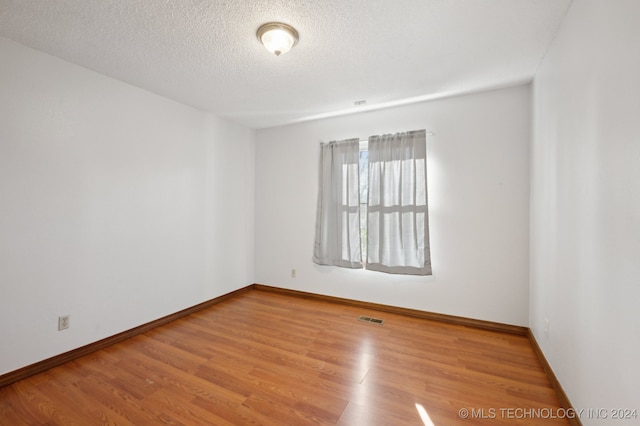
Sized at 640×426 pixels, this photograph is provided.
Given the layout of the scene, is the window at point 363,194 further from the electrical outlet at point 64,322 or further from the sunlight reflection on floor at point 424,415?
the electrical outlet at point 64,322

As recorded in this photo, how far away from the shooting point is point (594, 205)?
1370 mm

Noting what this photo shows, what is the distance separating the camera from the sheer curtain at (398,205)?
3.14 meters

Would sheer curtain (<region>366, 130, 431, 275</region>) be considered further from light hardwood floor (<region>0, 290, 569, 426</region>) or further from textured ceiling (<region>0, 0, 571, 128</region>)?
light hardwood floor (<region>0, 290, 569, 426</region>)

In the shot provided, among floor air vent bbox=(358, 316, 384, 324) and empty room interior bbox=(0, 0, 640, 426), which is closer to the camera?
empty room interior bbox=(0, 0, 640, 426)

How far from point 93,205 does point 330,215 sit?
8.45ft

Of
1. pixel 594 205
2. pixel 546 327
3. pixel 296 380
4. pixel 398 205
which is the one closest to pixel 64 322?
pixel 296 380

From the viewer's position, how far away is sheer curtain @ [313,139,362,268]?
11.8 feet

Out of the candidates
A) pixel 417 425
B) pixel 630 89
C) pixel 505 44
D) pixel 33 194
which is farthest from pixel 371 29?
pixel 33 194

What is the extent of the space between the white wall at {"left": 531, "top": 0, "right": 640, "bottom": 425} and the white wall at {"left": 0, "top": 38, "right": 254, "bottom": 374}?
3606 mm

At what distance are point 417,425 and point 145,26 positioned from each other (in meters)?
3.12

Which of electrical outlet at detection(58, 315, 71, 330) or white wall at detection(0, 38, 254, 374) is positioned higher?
white wall at detection(0, 38, 254, 374)

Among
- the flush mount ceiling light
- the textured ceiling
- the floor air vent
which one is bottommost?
the floor air vent

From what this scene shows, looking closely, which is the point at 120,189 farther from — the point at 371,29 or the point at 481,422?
the point at 481,422

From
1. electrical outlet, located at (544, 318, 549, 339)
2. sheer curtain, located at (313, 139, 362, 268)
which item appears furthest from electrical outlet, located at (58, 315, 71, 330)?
electrical outlet, located at (544, 318, 549, 339)
